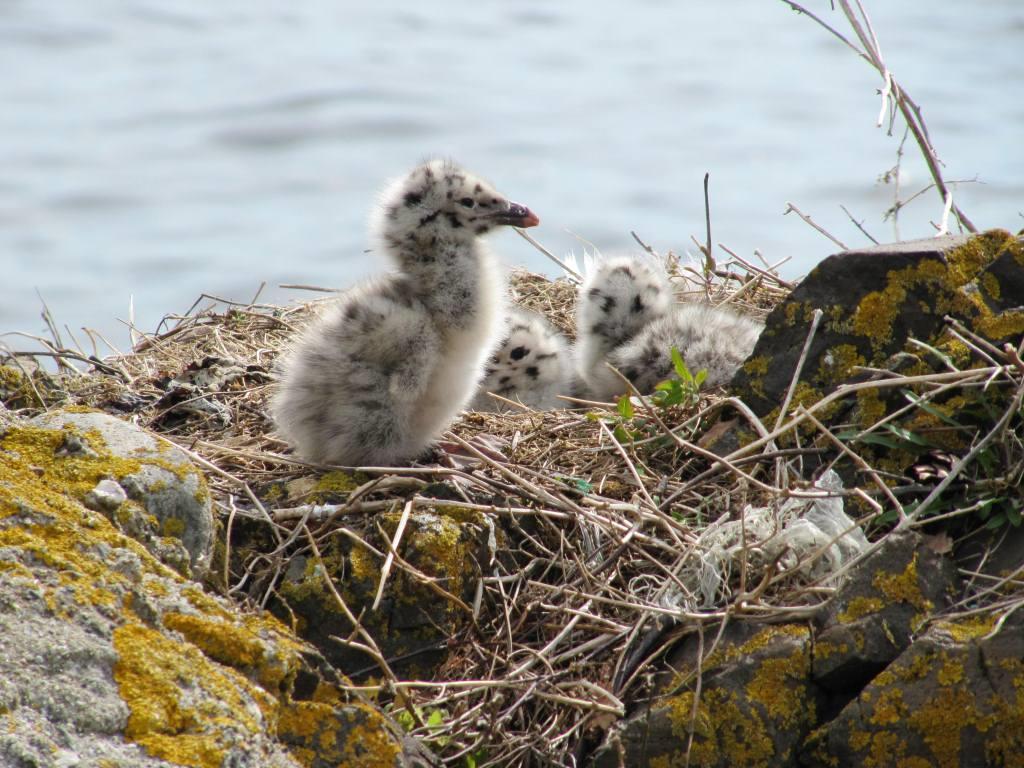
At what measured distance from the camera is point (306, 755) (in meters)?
2.71

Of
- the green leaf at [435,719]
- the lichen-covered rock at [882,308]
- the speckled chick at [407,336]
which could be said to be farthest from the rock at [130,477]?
the lichen-covered rock at [882,308]

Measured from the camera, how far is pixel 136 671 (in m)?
2.46

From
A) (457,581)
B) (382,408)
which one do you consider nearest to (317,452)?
(382,408)

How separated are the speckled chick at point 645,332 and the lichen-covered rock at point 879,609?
2221 mm

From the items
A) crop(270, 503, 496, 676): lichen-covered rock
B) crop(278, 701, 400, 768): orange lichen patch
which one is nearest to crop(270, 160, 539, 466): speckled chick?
crop(270, 503, 496, 676): lichen-covered rock

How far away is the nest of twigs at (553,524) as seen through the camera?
3.40 m

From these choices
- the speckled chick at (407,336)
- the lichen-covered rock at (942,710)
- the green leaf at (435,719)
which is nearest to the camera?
the lichen-covered rock at (942,710)

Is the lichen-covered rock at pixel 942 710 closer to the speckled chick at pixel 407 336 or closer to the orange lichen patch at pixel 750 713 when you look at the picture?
the orange lichen patch at pixel 750 713

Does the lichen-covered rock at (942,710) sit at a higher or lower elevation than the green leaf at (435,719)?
higher

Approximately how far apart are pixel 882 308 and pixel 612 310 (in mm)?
2133

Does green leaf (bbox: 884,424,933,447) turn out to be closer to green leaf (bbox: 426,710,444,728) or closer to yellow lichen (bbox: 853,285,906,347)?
yellow lichen (bbox: 853,285,906,347)

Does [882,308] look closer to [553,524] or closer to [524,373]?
[553,524]

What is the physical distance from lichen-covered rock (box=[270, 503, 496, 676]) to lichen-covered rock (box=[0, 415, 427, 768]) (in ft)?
2.34

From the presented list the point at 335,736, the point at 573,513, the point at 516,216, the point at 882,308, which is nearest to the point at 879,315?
the point at 882,308
